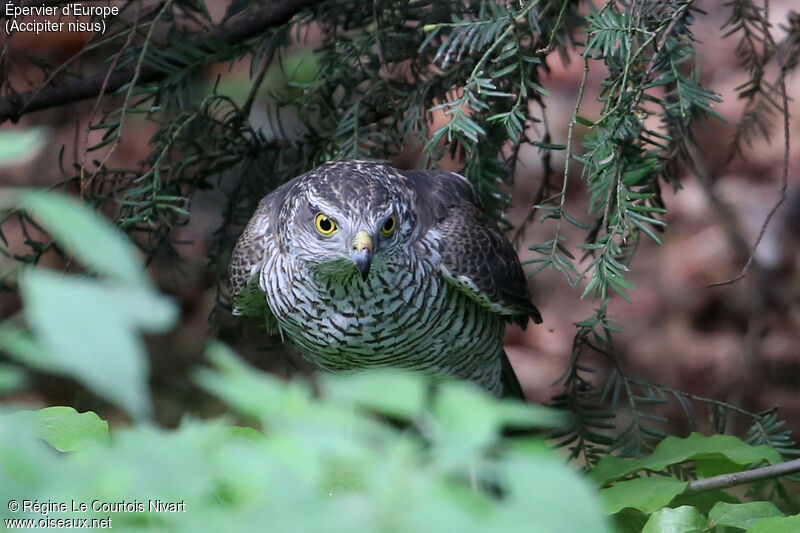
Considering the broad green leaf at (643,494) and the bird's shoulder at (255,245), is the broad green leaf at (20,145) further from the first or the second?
the bird's shoulder at (255,245)

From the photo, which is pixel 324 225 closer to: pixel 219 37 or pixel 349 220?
pixel 349 220

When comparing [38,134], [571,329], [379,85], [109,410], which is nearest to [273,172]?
[379,85]

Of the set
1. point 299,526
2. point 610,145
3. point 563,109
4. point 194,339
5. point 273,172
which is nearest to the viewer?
point 299,526

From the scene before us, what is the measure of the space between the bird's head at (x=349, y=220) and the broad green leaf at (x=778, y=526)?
4.24 feet

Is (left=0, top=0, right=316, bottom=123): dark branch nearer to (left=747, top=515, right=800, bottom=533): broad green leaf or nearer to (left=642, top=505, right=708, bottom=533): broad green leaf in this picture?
(left=642, top=505, right=708, bottom=533): broad green leaf

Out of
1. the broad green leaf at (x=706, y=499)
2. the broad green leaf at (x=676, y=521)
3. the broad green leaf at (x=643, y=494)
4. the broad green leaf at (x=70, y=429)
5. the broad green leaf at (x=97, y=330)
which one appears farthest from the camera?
the broad green leaf at (x=706, y=499)

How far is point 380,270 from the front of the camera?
2.85 metres

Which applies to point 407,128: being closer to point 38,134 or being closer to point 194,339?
point 38,134

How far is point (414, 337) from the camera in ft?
9.90

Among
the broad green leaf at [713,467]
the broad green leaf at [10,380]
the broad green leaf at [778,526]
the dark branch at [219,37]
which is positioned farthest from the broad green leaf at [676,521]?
the dark branch at [219,37]

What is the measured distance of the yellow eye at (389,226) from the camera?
2.75 metres

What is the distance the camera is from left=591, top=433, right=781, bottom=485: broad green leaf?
8.53 feet

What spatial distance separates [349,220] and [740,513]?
143 centimetres

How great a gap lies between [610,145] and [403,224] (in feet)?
2.76
